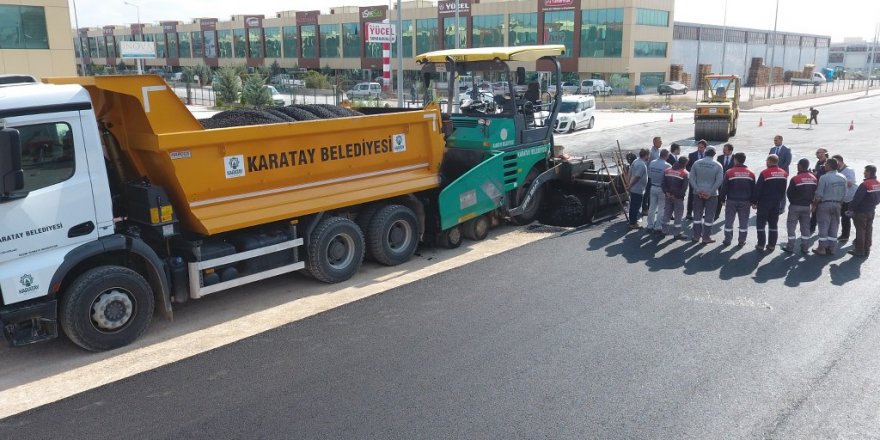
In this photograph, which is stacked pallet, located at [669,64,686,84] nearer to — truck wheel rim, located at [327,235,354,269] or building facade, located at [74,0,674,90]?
building facade, located at [74,0,674,90]

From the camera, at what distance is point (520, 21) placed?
199ft

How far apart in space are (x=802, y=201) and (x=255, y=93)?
3123cm

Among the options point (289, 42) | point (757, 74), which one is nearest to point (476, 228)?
point (757, 74)

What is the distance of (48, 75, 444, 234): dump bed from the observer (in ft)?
23.4

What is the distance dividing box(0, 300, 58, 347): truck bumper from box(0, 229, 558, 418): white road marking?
0.42m

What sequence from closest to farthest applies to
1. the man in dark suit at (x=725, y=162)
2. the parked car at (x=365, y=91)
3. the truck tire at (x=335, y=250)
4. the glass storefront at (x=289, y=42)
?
the truck tire at (x=335, y=250), the man in dark suit at (x=725, y=162), the parked car at (x=365, y=91), the glass storefront at (x=289, y=42)

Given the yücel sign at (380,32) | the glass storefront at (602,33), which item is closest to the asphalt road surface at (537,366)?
the yücel sign at (380,32)

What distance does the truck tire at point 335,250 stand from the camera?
28.0ft

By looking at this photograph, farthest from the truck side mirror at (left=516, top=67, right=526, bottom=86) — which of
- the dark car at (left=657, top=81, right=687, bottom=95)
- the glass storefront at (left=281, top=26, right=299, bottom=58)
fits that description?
the glass storefront at (left=281, top=26, right=299, bottom=58)

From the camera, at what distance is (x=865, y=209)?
32.0 feet

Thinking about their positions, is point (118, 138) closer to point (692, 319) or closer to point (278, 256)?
point (278, 256)

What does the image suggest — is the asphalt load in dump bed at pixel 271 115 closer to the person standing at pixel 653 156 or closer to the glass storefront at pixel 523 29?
the person standing at pixel 653 156

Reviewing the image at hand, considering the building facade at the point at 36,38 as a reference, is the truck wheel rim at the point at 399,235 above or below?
below

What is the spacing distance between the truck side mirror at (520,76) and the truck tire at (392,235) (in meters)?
2.96
